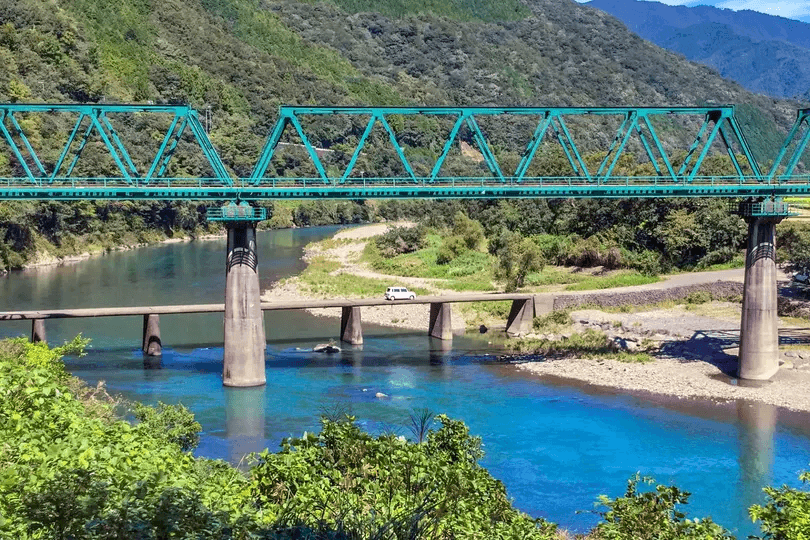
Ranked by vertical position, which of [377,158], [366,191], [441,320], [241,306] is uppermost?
[377,158]

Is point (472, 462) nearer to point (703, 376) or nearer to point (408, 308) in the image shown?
point (703, 376)

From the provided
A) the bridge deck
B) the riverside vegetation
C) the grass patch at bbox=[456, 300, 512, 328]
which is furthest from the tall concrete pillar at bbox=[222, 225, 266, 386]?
the riverside vegetation

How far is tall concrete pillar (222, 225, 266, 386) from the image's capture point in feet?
134

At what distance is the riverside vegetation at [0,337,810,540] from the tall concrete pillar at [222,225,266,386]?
19.7m

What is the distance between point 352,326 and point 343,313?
1.38 m

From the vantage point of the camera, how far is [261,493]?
58.2 feet

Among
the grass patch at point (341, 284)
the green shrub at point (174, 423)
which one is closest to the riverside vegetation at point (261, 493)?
the green shrub at point (174, 423)

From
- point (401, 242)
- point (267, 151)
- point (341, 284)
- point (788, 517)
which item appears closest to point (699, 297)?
point (341, 284)

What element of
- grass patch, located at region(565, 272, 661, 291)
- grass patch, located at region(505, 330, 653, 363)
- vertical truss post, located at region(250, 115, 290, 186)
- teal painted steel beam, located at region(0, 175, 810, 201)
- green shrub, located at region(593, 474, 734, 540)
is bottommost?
green shrub, located at region(593, 474, 734, 540)

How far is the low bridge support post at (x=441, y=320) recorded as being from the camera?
52.2 meters

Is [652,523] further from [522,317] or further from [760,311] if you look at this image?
[522,317]

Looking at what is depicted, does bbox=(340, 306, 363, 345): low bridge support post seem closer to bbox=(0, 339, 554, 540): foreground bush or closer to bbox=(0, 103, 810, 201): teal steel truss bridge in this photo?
bbox=(0, 103, 810, 201): teal steel truss bridge

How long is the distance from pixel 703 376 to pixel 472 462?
2373cm

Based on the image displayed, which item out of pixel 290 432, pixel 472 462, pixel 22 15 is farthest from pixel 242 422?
pixel 22 15
